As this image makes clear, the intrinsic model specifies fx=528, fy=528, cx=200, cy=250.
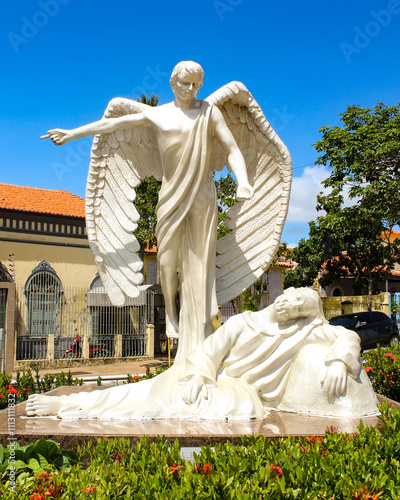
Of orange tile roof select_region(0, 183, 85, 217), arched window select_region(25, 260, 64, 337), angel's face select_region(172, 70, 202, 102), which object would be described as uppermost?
orange tile roof select_region(0, 183, 85, 217)

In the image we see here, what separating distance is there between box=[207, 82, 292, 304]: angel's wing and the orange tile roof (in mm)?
12158

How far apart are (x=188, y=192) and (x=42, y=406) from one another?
2150 millimetres

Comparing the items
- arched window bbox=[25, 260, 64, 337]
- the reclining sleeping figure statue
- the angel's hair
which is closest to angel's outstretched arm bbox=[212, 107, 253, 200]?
the angel's hair

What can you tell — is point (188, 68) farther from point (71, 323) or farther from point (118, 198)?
point (71, 323)

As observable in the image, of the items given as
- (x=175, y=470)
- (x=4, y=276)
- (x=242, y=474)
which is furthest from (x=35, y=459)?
(x=4, y=276)

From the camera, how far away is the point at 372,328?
13.2 m

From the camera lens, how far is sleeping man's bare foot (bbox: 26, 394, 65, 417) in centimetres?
389

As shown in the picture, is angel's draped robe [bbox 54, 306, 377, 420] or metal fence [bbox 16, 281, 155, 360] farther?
metal fence [bbox 16, 281, 155, 360]

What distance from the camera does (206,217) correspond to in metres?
4.83

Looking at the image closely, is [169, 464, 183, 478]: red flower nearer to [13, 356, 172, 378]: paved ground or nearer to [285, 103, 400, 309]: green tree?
[13, 356, 172, 378]: paved ground

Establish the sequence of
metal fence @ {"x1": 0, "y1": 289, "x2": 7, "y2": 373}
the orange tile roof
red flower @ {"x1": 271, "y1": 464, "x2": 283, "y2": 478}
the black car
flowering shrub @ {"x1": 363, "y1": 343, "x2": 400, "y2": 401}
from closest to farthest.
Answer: red flower @ {"x1": 271, "y1": 464, "x2": 283, "y2": 478} < flowering shrub @ {"x1": 363, "y1": 343, "x2": 400, "y2": 401} < the black car < metal fence @ {"x1": 0, "y1": 289, "x2": 7, "y2": 373} < the orange tile roof

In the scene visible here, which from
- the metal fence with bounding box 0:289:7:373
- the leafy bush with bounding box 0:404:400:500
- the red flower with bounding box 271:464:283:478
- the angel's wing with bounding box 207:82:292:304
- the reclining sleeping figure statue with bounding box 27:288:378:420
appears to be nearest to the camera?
the leafy bush with bounding box 0:404:400:500

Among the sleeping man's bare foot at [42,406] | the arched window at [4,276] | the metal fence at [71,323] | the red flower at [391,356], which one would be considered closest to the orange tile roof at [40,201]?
the arched window at [4,276]

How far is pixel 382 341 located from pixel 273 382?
33.7 ft
